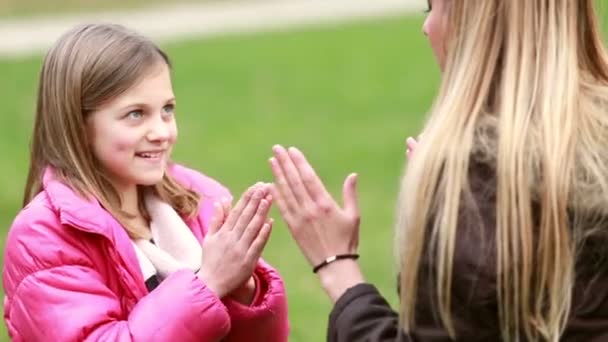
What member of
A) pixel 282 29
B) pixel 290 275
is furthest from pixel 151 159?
pixel 282 29

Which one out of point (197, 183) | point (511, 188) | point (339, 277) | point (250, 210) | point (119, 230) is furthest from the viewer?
point (197, 183)

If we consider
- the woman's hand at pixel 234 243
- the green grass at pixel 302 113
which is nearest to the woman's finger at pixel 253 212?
the woman's hand at pixel 234 243

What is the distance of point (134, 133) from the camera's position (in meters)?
4.33

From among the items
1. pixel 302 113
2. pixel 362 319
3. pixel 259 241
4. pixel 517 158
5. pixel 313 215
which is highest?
pixel 517 158

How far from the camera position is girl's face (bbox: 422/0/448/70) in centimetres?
374

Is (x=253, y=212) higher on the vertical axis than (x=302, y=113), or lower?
higher

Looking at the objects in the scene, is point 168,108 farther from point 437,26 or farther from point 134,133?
point 437,26

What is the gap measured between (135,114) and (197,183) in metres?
0.44

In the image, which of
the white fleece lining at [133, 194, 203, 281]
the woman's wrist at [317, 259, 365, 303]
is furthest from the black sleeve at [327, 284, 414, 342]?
the white fleece lining at [133, 194, 203, 281]

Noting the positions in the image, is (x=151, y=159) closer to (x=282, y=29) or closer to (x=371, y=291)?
(x=371, y=291)

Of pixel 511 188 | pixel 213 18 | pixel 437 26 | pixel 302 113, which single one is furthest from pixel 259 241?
pixel 213 18

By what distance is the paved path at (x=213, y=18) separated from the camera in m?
18.8

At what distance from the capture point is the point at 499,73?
11.8 feet

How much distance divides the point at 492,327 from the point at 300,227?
1.95 ft
